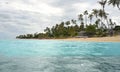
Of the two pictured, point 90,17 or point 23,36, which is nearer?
point 90,17

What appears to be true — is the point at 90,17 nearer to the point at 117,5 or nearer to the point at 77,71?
the point at 117,5

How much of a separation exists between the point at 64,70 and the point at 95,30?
96.7m

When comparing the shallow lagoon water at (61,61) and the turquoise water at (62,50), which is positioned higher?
the shallow lagoon water at (61,61)

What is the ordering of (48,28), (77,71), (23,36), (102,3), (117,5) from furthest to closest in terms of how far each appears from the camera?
1. (23,36)
2. (48,28)
3. (102,3)
4. (117,5)
5. (77,71)

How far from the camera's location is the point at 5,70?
51.9ft

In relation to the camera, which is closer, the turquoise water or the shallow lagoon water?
the shallow lagoon water

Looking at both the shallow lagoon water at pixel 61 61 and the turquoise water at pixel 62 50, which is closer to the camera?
the shallow lagoon water at pixel 61 61

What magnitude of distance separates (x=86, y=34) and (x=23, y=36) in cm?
9100

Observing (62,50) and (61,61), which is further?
(62,50)

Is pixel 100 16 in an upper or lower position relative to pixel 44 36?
upper

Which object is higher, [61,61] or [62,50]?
[61,61]

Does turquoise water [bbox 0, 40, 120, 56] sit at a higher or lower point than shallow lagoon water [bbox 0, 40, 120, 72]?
lower

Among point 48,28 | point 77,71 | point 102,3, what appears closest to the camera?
point 77,71

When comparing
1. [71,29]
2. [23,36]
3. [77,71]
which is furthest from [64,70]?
[23,36]
